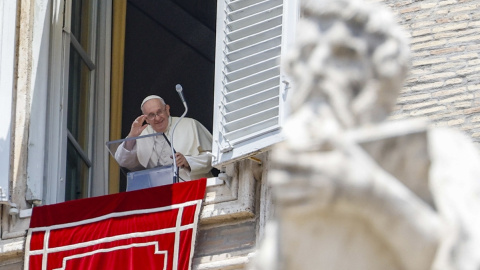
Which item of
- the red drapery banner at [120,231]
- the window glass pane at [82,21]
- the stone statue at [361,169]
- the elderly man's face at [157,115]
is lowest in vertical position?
the stone statue at [361,169]

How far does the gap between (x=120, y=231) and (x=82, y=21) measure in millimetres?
2074

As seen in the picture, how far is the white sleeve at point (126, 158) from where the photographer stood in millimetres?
10898

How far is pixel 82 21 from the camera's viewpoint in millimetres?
11320

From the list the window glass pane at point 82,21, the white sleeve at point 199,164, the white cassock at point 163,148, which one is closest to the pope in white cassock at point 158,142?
the white cassock at point 163,148

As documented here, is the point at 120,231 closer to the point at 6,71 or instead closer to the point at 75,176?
the point at 6,71

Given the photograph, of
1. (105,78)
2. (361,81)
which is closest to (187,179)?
(105,78)

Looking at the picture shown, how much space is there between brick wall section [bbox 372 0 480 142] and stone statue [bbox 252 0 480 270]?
523 cm

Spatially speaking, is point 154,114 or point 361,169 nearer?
point 361,169

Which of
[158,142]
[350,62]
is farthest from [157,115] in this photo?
[350,62]

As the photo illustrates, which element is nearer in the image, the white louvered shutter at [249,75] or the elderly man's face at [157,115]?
the white louvered shutter at [249,75]

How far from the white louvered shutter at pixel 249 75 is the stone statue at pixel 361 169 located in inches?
231

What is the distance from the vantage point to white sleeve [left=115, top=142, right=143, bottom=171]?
10898mm

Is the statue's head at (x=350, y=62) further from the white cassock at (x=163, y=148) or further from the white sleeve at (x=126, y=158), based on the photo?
the white sleeve at (x=126, y=158)

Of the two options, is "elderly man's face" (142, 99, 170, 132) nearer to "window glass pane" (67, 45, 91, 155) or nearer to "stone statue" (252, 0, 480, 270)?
"window glass pane" (67, 45, 91, 155)
